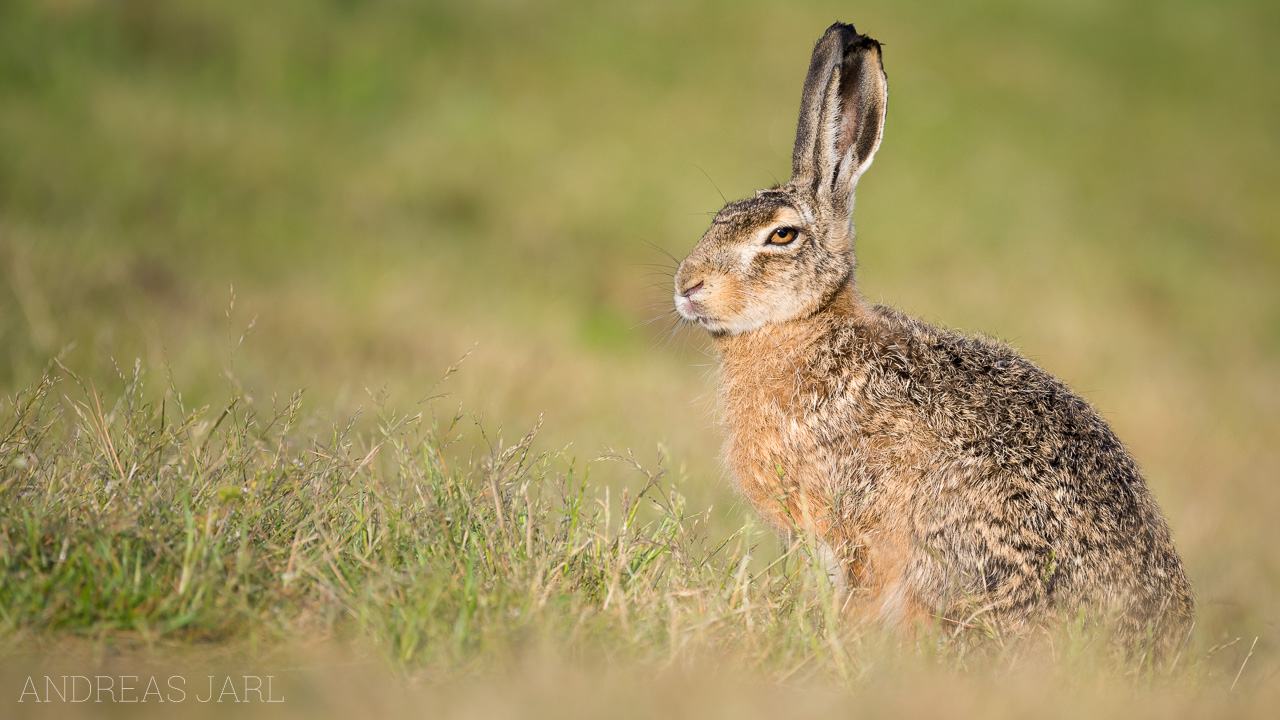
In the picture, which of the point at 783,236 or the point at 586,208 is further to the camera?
the point at 586,208

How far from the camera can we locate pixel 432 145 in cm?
1384

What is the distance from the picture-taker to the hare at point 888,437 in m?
4.17

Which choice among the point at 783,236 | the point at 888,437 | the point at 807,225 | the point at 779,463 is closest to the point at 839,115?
the point at 807,225

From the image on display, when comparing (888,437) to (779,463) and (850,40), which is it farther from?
(850,40)

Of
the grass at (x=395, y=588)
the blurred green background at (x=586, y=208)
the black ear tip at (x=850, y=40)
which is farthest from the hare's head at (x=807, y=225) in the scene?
the grass at (x=395, y=588)

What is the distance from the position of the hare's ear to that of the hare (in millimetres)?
10

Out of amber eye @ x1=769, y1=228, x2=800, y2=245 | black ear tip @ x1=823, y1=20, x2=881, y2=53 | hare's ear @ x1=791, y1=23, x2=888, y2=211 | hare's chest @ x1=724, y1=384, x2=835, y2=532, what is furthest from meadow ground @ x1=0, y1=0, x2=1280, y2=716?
black ear tip @ x1=823, y1=20, x2=881, y2=53

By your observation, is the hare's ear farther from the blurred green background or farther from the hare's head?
the blurred green background

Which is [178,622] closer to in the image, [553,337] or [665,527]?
[665,527]

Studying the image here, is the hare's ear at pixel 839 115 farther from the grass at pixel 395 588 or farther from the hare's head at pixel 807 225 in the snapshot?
the grass at pixel 395 588

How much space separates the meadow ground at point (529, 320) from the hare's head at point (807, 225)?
2.23ft

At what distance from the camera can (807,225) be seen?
5473mm

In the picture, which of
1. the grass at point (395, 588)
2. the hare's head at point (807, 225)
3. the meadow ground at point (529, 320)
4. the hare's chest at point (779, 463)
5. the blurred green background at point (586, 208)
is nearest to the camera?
the grass at point (395, 588)

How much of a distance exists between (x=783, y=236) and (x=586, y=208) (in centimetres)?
800
